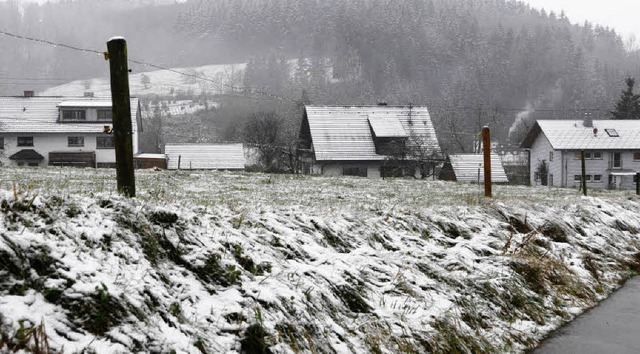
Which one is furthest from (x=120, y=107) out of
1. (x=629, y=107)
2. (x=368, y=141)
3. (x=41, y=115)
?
(x=629, y=107)

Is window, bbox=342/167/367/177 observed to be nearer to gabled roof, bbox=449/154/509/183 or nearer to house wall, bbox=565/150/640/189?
gabled roof, bbox=449/154/509/183

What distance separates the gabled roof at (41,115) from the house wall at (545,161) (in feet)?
153

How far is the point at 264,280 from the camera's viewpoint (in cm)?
680

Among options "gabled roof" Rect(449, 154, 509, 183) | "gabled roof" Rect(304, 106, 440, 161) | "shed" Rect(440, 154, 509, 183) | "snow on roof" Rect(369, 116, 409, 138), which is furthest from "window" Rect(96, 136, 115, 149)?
"gabled roof" Rect(449, 154, 509, 183)

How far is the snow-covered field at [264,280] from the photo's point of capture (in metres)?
5.07

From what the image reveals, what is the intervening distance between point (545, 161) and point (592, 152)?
16.6 feet

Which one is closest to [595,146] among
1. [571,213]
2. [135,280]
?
[571,213]

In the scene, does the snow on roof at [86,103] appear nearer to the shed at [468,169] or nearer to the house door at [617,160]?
the shed at [468,169]

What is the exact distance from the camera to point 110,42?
27.6 ft

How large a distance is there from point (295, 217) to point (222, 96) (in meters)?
Result: 144

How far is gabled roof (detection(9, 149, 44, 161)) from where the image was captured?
2219 inches

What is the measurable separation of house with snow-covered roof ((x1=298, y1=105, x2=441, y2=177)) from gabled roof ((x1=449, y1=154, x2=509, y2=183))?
11.2ft

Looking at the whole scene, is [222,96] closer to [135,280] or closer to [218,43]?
[218,43]

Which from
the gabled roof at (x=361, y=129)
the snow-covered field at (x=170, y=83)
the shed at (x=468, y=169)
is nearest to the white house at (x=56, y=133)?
the gabled roof at (x=361, y=129)
